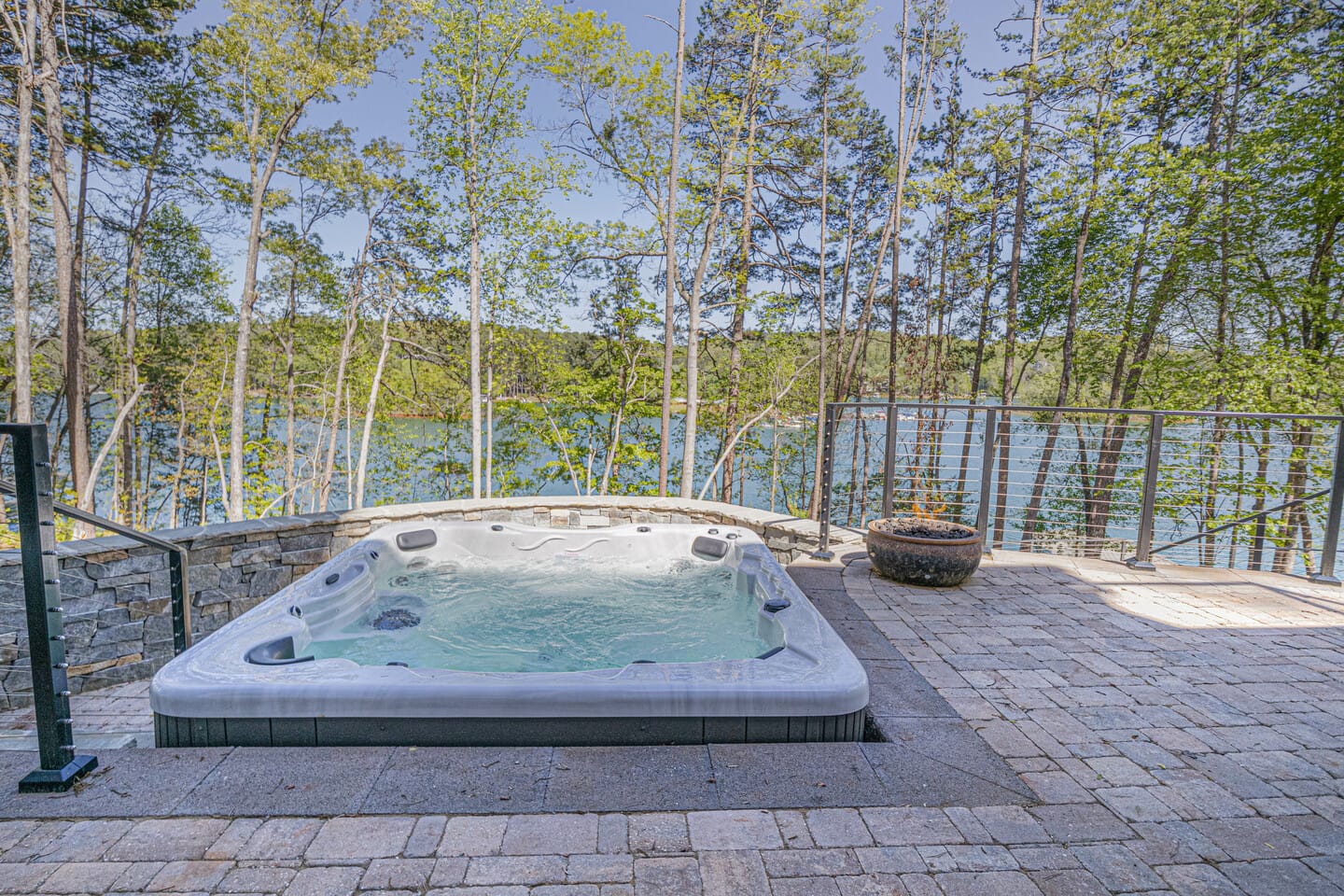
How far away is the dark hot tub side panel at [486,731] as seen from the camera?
1758mm

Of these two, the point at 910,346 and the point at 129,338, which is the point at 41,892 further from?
the point at 910,346

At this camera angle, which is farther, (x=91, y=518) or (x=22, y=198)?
(x=22, y=198)

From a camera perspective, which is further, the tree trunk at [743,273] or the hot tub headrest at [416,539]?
the tree trunk at [743,273]

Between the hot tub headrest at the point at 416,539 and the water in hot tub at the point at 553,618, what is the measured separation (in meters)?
0.16

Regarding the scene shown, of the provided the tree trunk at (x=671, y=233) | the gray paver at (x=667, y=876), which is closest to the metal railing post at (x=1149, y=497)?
the gray paver at (x=667, y=876)

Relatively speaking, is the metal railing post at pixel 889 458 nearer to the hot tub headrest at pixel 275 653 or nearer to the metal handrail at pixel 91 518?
the hot tub headrest at pixel 275 653

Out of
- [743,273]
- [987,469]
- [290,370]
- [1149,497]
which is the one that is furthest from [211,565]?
[290,370]

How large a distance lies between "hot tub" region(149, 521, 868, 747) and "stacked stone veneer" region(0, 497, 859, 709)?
0.40 metres

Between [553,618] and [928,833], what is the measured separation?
2.24m

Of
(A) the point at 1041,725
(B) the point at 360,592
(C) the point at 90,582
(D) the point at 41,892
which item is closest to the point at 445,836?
(D) the point at 41,892

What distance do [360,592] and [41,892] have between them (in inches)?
78.4

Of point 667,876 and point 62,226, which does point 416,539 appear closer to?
point 667,876

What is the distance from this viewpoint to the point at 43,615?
1.56 metres

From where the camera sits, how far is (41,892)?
3.93 feet
